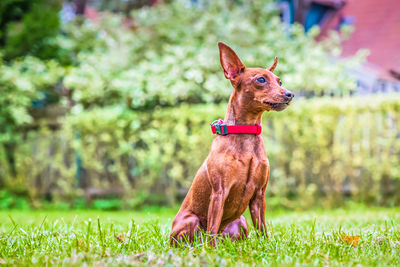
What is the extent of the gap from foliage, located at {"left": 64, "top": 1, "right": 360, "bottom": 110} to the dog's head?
15.7 ft

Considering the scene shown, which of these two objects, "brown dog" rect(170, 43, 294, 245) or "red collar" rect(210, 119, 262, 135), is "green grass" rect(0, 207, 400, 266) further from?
"red collar" rect(210, 119, 262, 135)

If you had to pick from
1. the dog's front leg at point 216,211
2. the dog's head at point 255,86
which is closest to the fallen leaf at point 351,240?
the dog's front leg at point 216,211

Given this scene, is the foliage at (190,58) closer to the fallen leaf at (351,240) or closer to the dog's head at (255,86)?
Result: the dog's head at (255,86)

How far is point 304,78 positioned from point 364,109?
1582mm

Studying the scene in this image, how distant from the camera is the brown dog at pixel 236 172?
2473 millimetres

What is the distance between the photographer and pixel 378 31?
10.2 metres

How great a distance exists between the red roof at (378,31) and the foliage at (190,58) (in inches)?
53.4

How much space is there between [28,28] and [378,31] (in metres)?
8.61

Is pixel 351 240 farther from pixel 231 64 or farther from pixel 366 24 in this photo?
pixel 366 24

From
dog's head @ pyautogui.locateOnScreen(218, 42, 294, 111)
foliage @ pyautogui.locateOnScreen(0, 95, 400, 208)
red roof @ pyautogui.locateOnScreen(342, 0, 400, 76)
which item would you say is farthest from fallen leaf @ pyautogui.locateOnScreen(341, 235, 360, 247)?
red roof @ pyautogui.locateOnScreen(342, 0, 400, 76)

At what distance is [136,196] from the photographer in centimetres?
747

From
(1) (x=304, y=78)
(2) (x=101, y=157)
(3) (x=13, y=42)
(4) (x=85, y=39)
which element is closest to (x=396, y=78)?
(1) (x=304, y=78)

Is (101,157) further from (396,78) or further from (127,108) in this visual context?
(396,78)

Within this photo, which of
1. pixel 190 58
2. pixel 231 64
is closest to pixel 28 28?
pixel 190 58
